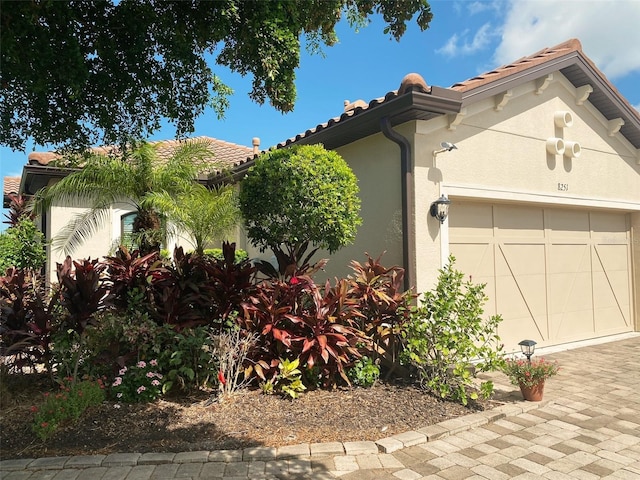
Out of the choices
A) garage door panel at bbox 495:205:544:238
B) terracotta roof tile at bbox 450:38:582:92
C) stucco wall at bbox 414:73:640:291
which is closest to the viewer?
stucco wall at bbox 414:73:640:291

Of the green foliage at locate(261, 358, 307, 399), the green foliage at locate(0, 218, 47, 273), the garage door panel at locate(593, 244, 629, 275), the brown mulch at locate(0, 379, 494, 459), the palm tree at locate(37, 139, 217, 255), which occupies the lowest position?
the brown mulch at locate(0, 379, 494, 459)

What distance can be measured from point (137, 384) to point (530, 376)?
4486 millimetres

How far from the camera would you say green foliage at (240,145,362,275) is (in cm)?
545

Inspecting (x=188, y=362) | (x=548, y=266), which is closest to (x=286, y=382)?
(x=188, y=362)

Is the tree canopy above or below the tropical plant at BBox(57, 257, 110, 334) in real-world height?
above

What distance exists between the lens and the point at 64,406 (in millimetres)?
4133

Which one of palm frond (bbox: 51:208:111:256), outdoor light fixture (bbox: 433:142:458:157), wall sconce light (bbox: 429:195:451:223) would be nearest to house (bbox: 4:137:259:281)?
palm frond (bbox: 51:208:111:256)

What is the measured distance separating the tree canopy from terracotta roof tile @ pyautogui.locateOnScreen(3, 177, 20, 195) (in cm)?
1237

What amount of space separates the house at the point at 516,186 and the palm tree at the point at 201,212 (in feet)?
6.02

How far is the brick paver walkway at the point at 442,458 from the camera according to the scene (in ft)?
11.5

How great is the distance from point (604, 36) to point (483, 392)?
6144mm

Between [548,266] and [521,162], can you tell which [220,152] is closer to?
[521,162]

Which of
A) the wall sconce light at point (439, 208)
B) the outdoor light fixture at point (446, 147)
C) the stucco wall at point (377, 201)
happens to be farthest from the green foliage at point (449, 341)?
the outdoor light fixture at point (446, 147)

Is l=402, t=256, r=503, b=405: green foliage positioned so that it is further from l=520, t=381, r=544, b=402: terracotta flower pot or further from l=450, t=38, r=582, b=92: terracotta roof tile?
l=450, t=38, r=582, b=92: terracotta roof tile
